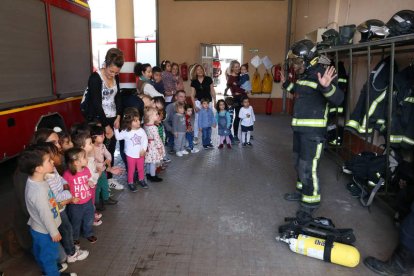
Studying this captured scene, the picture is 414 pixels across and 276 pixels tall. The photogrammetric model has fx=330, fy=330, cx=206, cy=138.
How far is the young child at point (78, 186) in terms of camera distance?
267 cm

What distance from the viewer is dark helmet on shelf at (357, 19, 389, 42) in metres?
3.77

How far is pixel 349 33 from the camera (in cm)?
525

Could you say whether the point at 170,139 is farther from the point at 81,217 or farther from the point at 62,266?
the point at 62,266

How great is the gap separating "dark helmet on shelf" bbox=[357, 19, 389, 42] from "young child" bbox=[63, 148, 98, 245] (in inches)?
136

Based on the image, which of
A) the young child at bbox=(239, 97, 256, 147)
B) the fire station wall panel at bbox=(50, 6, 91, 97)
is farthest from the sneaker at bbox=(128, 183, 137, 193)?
the young child at bbox=(239, 97, 256, 147)

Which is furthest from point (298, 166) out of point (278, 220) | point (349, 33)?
point (349, 33)

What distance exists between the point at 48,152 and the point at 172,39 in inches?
392

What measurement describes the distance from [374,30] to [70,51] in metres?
4.08

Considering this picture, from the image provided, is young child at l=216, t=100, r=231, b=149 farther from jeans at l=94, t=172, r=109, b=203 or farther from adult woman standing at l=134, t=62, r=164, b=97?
jeans at l=94, t=172, r=109, b=203

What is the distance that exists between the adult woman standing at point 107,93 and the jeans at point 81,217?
1220mm

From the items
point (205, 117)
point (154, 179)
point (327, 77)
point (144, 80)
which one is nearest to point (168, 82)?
point (205, 117)

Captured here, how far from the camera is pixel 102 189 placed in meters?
3.71

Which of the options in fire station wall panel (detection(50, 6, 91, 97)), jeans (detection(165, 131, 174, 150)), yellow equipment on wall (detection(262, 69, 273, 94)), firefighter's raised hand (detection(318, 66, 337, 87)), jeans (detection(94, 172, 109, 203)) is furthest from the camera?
yellow equipment on wall (detection(262, 69, 273, 94))

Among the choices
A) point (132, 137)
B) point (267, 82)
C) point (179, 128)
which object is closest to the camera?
point (132, 137)
